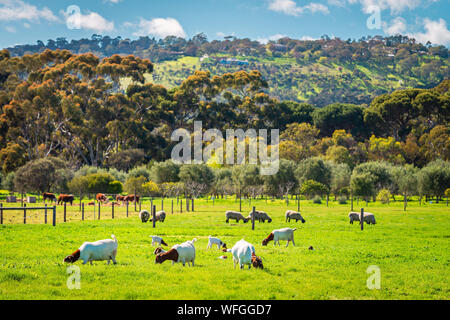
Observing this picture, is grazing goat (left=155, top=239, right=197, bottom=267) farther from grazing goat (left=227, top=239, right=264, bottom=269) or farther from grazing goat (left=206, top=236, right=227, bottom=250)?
grazing goat (left=206, top=236, right=227, bottom=250)

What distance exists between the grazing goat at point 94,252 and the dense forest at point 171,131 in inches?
1890

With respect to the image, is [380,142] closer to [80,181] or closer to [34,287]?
[80,181]

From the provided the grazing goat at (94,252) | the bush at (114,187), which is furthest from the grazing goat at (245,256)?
the bush at (114,187)

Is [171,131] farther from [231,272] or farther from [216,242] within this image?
[231,272]

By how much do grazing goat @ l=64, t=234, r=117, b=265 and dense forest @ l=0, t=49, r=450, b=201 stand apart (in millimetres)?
48001

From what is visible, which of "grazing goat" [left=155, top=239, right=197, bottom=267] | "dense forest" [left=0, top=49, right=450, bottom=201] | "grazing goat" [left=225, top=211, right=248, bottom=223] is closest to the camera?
"grazing goat" [left=155, top=239, right=197, bottom=267]

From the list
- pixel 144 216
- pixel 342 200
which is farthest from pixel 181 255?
pixel 342 200

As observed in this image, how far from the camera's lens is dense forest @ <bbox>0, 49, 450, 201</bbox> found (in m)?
71.0

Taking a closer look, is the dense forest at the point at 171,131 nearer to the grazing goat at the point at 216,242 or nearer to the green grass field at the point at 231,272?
the green grass field at the point at 231,272

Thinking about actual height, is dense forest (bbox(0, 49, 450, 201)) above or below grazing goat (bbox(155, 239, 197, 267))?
above

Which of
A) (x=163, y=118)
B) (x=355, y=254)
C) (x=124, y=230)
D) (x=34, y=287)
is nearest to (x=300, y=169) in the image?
(x=163, y=118)

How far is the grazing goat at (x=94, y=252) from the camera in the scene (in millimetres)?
13570

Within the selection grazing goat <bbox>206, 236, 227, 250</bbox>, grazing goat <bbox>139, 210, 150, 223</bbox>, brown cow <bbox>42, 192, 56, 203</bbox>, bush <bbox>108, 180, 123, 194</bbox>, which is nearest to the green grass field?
grazing goat <bbox>206, 236, 227, 250</bbox>

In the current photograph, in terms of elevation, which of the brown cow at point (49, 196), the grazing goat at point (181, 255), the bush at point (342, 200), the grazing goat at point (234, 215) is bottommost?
the bush at point (342, 200)
